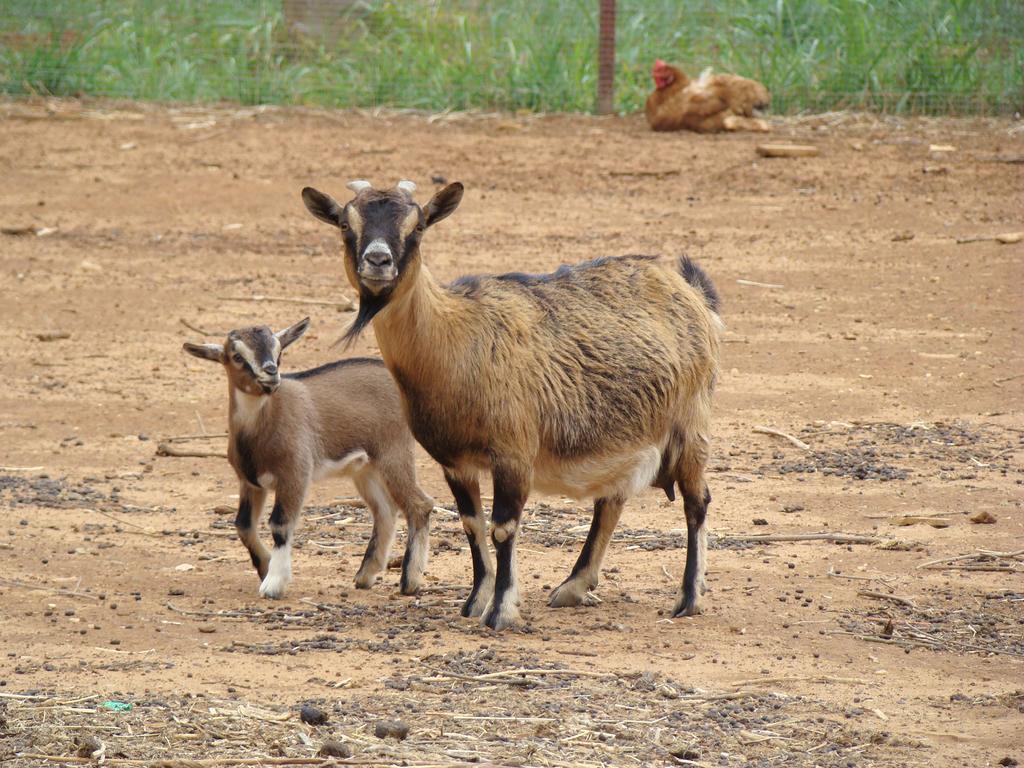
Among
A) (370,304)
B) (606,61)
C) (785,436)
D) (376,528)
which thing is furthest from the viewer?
(606,61)

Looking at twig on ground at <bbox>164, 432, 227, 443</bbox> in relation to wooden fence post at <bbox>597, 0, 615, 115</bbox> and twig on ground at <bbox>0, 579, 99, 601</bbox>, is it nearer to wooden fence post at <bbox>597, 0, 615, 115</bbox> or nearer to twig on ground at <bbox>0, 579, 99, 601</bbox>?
twig on ground at <bbox>0, 579, 99, 601</bbox>

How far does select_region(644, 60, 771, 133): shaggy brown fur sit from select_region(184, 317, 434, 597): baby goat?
930 centimetres

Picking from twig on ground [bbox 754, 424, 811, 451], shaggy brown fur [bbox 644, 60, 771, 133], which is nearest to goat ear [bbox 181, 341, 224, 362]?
twig on ground [bbox 754, 424, 811, 451]

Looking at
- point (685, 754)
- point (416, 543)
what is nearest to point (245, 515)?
point (416, 543)

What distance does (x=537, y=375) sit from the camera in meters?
6.94

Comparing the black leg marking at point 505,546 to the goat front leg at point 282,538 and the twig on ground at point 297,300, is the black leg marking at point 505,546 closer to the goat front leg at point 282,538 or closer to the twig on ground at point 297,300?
the goat front leg at point 282,538

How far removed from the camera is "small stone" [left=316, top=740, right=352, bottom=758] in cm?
503

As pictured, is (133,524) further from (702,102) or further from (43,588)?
(702,102)

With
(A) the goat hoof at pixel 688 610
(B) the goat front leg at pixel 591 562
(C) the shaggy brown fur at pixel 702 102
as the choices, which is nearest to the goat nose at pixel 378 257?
(B) the goat front leg at pixel 591 562

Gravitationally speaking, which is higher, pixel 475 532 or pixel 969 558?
pixel 475 532

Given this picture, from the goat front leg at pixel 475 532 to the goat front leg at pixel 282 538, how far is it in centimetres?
91

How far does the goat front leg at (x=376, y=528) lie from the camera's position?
25.2 feet

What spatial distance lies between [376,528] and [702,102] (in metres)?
9.93


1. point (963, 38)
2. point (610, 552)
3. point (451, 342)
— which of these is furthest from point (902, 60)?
point (451, 342)
